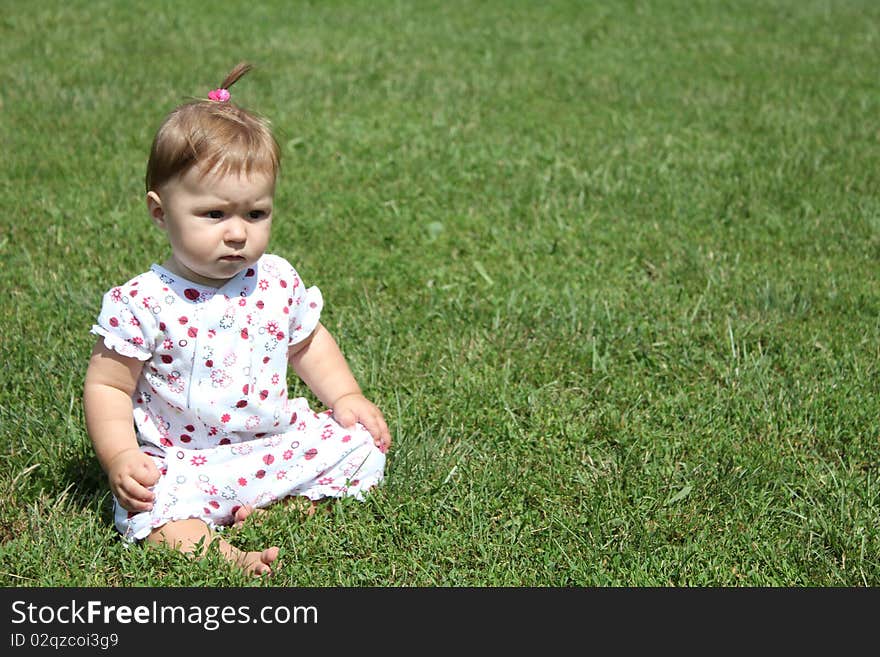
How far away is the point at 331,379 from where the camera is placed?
3416mm

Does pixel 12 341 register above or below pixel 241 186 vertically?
below

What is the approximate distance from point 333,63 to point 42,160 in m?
2.88

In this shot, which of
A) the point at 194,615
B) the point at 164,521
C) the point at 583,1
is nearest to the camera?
the point at 194,615

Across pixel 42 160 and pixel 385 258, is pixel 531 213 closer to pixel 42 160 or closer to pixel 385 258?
pixel 385 258

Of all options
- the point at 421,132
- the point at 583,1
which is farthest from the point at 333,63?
the point at 583,1

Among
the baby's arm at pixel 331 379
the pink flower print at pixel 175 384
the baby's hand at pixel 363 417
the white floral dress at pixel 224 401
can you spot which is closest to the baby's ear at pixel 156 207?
the white floral dress at pixel 224 401

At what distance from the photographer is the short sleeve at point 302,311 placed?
3256 mm

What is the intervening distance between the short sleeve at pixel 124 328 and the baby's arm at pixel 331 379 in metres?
0.55

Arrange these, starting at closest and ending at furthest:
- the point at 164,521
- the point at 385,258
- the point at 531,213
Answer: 1. the point at 164,521
2. the point at 385,258
3. the point at 531,213

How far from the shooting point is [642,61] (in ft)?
29.2

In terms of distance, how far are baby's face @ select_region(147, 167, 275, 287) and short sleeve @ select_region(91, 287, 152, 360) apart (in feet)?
0.65

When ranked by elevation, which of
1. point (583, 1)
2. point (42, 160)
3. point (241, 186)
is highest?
point (241, 186)

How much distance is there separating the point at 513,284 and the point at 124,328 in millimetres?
2224

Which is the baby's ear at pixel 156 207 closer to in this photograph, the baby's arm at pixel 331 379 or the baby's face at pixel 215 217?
the baby's face at pixel 215 217
